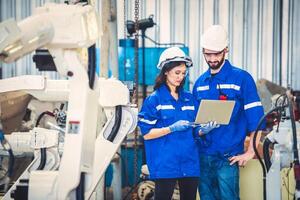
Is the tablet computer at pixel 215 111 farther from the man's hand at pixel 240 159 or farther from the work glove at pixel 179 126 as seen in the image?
the man's hand at pixel 240 159

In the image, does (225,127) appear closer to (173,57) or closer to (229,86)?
(229,86)

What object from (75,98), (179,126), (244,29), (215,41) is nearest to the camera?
(75,98)

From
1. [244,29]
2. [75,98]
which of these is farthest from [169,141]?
[244,29]

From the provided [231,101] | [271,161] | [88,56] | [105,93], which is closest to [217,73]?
[231,101]

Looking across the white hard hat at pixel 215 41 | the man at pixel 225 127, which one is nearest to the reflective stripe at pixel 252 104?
the man at pixel 225 127

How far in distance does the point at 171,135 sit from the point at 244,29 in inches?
154

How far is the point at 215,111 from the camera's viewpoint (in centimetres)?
388

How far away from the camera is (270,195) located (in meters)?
3.44

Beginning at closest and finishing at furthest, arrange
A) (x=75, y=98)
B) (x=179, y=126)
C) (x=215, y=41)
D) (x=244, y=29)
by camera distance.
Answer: (x=75, y=98) → (x=179, y=126) → (x=215, y=41) → (x=244, y=29)

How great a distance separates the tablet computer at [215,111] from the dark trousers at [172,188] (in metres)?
0.47

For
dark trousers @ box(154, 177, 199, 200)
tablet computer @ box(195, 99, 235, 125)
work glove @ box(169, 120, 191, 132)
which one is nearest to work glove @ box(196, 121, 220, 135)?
tablet computer @ box(195, 99, 235, 125)

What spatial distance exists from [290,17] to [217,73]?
3834 millimetres

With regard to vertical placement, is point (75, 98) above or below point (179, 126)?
above

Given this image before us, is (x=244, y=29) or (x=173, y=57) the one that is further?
(x=244, y=29)
